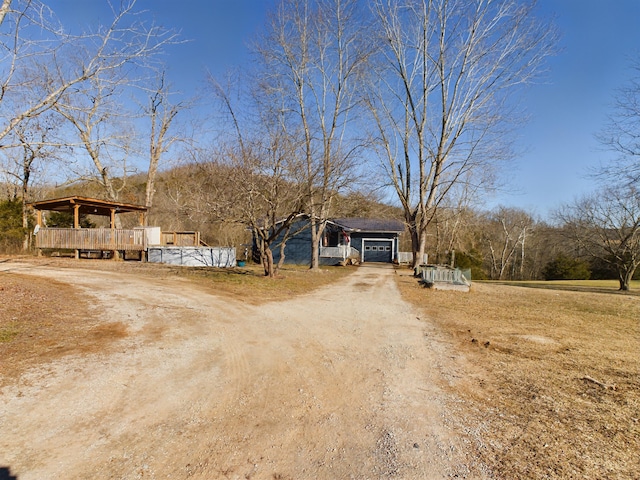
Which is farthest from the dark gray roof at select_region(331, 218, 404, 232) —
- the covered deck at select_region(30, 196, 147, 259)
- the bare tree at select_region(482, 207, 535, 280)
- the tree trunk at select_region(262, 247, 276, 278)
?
the bare tree at select_region(482, 207, 535, 280)

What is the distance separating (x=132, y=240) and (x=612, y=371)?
2019 centimetres

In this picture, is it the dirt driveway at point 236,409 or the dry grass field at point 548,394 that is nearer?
the dirt driveway at point 236,409

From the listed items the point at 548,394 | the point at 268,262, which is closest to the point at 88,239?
the point at 268,262

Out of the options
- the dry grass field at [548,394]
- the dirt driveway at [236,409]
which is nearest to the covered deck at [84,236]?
the dirt driveway at [236,409]

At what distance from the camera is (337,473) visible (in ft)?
8.32

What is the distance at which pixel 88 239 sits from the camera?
734 inches

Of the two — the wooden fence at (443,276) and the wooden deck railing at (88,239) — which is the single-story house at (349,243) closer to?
the wooden deck railing at (88,239)

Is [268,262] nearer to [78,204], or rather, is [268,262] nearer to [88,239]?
[88,239]

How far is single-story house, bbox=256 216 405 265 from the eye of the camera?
27422 mm

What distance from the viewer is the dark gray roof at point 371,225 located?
30.6 meters

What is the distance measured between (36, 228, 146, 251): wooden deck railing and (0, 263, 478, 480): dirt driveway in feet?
47.0

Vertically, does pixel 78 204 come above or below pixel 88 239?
above

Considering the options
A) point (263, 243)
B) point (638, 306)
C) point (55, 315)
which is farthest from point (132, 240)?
point (638, 306)

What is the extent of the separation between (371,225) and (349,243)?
303 cm
